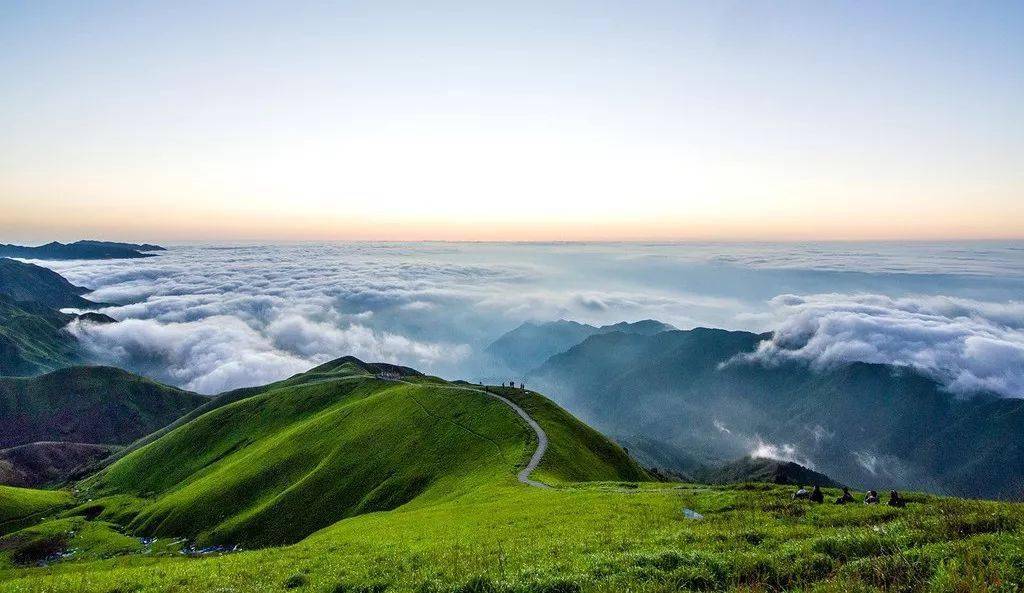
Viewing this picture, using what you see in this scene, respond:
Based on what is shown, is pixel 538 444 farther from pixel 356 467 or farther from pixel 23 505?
pixel 23 505

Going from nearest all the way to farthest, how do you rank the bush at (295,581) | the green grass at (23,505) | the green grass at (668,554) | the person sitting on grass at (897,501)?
the green grass at (668,554)
the bush at (295,581)
the person sitting on grass at (897,501)
the green grass at (23,505)

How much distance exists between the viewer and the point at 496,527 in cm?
3388

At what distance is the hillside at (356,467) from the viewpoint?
73.5m

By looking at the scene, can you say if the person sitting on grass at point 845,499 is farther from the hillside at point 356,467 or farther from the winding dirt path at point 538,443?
the hillside at point 356,467

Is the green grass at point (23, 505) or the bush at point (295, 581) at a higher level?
the bush at point (295, 581)

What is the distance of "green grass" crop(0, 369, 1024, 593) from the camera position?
14.5 metres

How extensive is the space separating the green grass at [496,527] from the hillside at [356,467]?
41 centimetres

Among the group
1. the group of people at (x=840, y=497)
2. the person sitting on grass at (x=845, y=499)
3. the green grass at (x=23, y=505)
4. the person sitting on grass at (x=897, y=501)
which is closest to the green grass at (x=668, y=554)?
the person sitting on grass at (x=897, y=501)

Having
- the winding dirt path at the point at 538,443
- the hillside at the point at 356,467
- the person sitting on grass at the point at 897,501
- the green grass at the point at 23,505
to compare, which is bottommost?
the green grass at the point at 23,505

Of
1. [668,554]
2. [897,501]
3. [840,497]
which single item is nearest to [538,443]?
[840,497]

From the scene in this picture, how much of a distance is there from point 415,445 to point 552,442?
2508 cm

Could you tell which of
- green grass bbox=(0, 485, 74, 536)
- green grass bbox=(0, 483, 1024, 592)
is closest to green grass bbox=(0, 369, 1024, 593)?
green grass bbox=(0, 483, 1024, 592)

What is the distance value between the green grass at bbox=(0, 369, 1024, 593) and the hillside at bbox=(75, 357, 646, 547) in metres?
0.41

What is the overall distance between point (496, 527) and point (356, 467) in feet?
194
